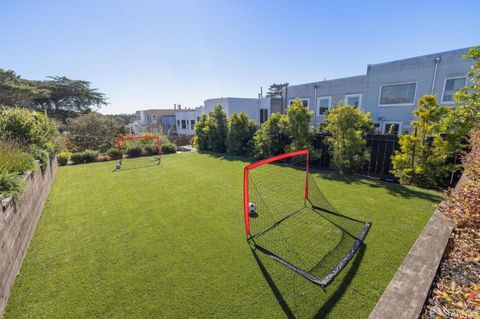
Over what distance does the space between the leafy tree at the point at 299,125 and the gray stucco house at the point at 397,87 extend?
13.4ft

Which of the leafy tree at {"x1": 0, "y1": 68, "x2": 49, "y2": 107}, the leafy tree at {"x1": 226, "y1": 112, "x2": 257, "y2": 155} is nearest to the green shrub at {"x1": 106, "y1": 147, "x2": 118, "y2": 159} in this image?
the leafy tree at {"x1": 226, "y1": 112, "x2": 257, "y2": 155}

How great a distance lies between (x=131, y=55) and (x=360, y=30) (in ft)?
33.3

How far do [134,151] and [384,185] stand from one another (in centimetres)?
1300

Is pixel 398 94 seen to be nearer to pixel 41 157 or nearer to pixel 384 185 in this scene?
pixel 384 185

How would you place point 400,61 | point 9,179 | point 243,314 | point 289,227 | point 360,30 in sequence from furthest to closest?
point 400,61
point 360,30
point 289,227
point 9,179
point 243,314

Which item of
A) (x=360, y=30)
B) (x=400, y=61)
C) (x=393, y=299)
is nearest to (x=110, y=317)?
(x=393, y=299)

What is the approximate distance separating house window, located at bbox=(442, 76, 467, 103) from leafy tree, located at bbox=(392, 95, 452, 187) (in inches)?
277

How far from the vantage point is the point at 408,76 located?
1091 centimetres

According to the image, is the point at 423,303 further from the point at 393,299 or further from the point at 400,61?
the point at 400,61

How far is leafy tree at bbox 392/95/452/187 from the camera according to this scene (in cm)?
523

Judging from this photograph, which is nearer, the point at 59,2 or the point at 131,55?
the point at 59,2

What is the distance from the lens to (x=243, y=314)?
2.05 meters

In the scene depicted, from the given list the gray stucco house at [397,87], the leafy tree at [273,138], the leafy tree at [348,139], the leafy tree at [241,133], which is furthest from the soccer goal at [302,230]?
the gray stucco house at [397,87]

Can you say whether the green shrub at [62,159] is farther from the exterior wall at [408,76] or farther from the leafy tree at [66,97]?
the exterior wall at [408,76]
